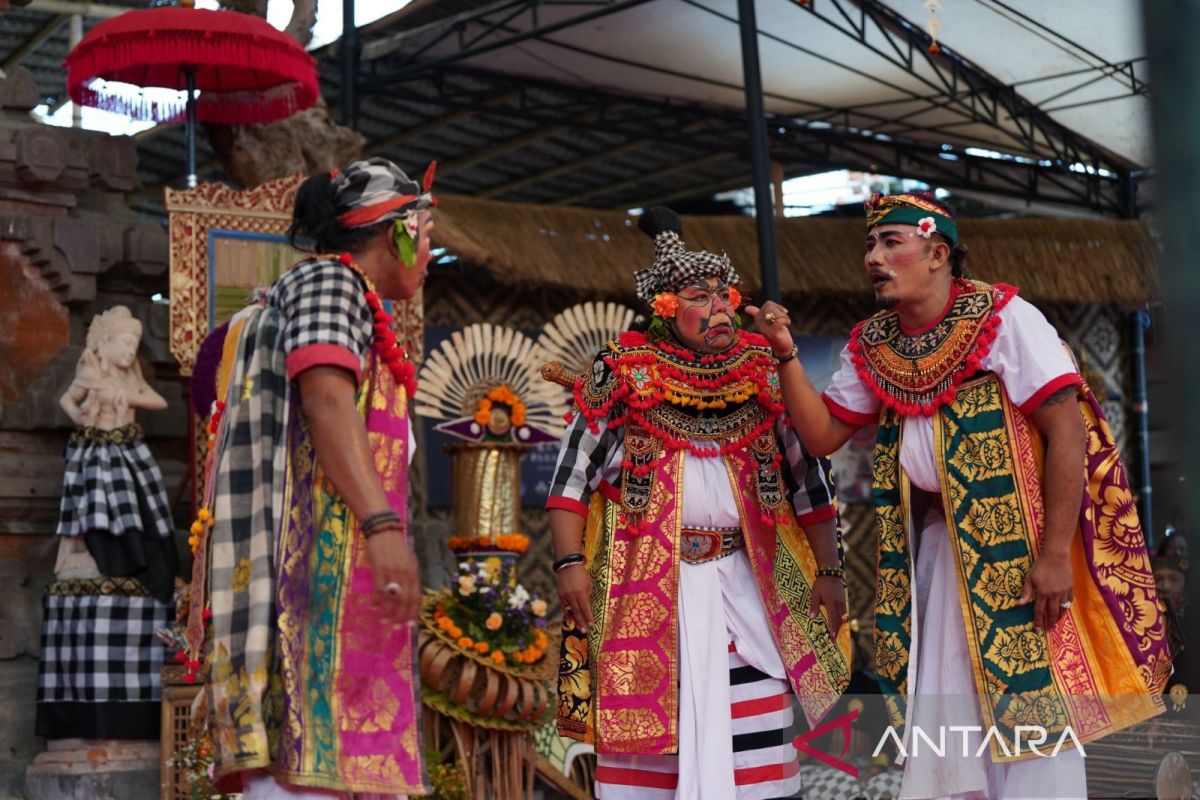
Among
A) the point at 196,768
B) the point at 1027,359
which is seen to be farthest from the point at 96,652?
the point at 1027,359

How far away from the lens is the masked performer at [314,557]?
2.82 meters

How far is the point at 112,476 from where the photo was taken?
637 centimetres

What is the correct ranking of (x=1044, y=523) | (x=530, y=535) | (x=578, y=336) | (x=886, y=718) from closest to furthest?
(x=1044, y=523), (x=886, y=718), (x=578, y=336), (x=530, y=535)

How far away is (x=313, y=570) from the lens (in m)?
2.90

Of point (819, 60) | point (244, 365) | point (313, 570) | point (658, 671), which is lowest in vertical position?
point (658, 671)

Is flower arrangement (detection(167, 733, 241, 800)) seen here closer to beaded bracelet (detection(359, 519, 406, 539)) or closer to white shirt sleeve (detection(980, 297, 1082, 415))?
beaded bracelet (detection(359, 519, 406, 539))

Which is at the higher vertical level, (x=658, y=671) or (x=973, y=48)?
(x=973, y=48)

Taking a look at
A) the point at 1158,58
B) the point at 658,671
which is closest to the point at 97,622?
the point at 658,671

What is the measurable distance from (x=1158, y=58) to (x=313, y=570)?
82.1 inches

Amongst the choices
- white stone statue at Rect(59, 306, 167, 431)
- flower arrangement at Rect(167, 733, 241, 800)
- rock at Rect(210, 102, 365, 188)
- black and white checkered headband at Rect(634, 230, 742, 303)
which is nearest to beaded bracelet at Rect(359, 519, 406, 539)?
black and white checkered headband at Rect(634, 230, 742, 303)

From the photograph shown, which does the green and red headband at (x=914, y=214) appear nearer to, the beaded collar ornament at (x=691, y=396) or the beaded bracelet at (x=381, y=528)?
the beaded collar ornament at (x=691, y=396)

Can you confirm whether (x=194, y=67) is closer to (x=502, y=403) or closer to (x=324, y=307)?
(x=502, y=403)

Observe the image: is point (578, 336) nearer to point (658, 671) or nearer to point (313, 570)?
point (658, 671)

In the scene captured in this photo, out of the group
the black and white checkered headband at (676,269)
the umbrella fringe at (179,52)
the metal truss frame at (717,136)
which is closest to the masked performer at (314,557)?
the black and white checkered headband at (676,269)
